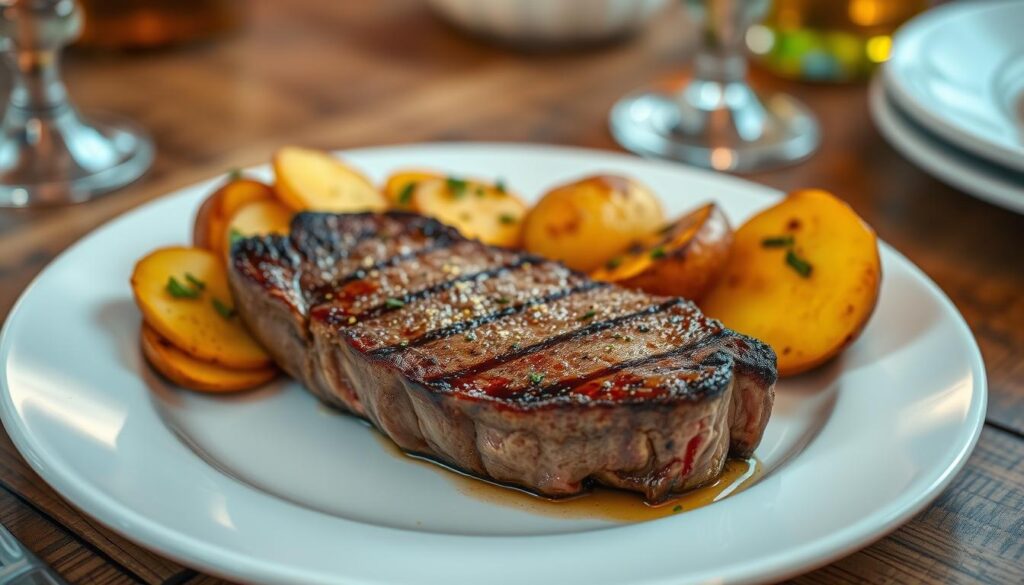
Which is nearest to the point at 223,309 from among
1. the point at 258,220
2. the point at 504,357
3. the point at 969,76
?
the point at 258,220

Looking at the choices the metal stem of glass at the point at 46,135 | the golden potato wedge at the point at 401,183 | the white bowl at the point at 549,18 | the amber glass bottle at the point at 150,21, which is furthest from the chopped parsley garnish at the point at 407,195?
the amber glass bottle at the point at 150,21

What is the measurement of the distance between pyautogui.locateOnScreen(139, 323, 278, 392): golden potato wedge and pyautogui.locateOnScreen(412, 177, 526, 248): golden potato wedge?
471 mm

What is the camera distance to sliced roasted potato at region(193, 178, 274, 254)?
1970mm

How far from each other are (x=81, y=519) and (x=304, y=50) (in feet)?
7.03

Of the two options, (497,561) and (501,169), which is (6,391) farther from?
(501,169)

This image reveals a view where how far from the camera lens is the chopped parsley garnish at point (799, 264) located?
177cm

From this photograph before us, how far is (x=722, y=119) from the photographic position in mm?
2779

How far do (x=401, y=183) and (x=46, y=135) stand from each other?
3.25 ft

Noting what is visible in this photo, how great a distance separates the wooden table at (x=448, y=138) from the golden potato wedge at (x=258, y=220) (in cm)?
48

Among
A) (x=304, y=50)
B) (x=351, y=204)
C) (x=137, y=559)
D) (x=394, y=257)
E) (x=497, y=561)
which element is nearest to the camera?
(x=497, y=561)

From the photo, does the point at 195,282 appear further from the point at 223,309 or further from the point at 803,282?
the point at 803,282

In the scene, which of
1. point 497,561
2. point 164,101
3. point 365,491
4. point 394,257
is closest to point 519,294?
point 394,257

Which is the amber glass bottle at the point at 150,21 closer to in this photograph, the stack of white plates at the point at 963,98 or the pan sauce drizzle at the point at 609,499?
the stack of white plates at the point at 963,98

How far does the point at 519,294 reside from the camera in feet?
5.49
